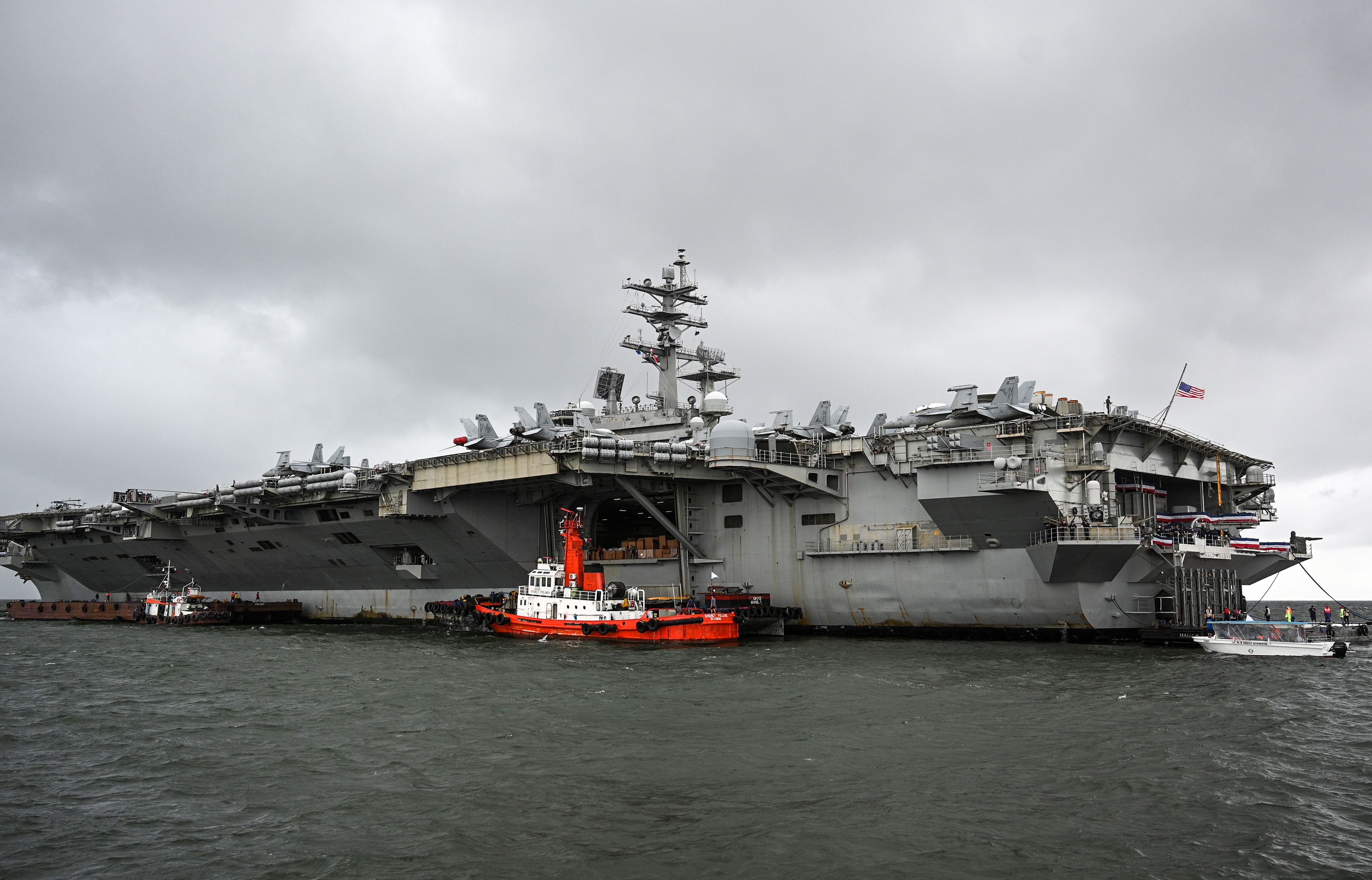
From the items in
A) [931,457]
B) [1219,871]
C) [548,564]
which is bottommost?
[1219,871]

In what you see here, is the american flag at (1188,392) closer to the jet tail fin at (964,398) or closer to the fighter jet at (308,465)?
the jet tail fin at (964,398)

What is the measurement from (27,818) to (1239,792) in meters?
12.4

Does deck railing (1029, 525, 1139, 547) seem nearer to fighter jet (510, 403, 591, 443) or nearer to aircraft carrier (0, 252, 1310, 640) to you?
aircraft carrier (0, 252, 1310, 640)

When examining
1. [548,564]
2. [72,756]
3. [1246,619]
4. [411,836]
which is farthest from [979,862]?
[548,564]

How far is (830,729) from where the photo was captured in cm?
1380

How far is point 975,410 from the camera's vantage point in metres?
27.4

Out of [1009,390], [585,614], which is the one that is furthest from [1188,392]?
[585,614]

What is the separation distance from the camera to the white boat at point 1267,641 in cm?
2411

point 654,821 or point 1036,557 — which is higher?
point 1036,557

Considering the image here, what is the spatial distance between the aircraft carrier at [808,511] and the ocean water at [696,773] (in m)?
4.99

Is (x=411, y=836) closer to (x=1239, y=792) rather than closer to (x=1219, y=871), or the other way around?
(x=1219, y=871)

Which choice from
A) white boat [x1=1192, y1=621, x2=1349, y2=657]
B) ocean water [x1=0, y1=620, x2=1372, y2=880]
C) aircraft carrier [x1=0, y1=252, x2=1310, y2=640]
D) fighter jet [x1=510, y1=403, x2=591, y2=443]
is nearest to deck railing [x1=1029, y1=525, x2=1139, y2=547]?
aircraft carrier [x1=0, y1=252, x2=1310, y2=640]

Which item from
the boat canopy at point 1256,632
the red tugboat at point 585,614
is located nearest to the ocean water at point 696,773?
the boat canopy at point 1256,632

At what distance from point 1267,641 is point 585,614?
17501 millimetres
